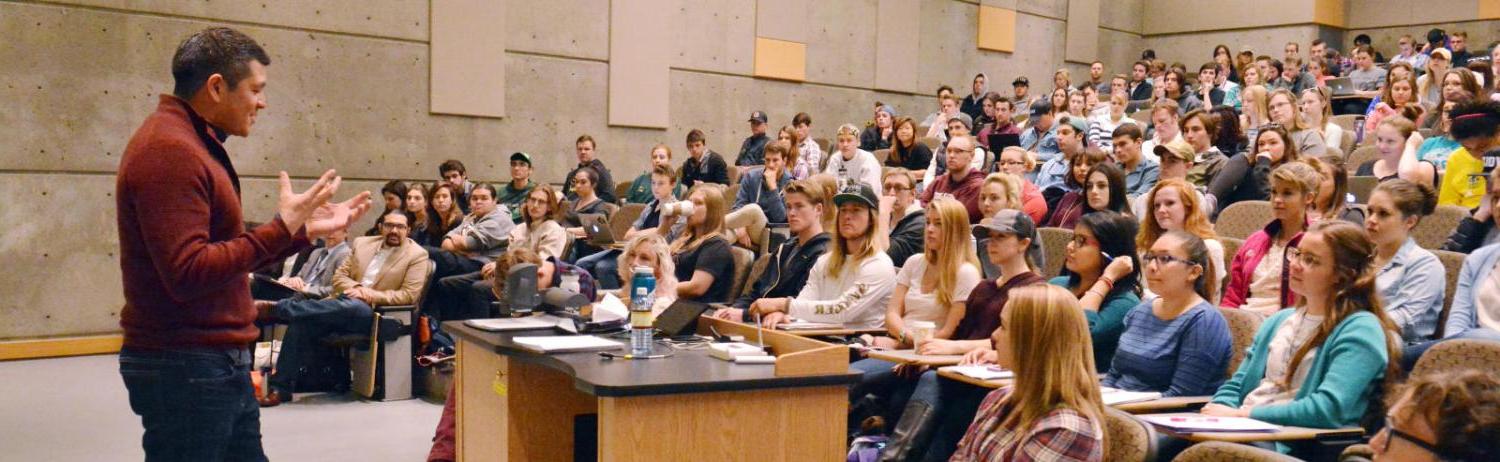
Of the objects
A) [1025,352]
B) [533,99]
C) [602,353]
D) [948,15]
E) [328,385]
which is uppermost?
[948,15]

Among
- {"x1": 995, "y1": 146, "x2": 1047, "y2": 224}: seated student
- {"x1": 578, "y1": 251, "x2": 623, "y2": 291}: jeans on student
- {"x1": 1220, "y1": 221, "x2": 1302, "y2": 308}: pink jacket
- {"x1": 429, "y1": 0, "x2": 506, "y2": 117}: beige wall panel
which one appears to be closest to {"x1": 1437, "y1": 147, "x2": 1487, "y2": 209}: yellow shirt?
{"x1": 1220, "y1": 221, "x2": 1302, "y2": 308}: pink jacket

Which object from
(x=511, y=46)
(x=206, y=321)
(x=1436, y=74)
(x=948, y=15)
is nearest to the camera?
(x=206, y=321)

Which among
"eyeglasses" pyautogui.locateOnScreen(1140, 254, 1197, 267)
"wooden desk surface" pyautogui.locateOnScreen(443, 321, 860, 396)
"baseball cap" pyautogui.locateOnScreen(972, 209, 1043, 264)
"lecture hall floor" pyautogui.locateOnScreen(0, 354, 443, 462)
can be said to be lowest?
"lecture hall floor" pyautogui.locateOnScreen(0, 354, 443, 462)

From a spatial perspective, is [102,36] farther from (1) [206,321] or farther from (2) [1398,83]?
(2) [1398,83]

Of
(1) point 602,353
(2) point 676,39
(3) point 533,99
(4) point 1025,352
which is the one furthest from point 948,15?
(4) point 1025,352

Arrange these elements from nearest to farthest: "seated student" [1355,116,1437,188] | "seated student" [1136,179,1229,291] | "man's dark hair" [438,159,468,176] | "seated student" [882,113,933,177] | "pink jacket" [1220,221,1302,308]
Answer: "pink jacket" [1220,221,1302,308], "seated student" [1136,179,1229,291], "seated student" [1355,116,1437,188], "man's dark hair" [438,159,468,176], "seated student" [882,113,933,177]

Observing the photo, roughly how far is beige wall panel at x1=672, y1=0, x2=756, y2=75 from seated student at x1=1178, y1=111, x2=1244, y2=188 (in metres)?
4.70

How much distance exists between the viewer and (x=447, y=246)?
6938 millimetres

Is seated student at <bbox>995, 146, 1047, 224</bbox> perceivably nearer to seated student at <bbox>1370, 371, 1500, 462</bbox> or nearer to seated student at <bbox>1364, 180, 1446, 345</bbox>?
seated student at <bbox>1364, 180, 1446, 345</bbox>

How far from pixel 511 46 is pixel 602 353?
20.1ft

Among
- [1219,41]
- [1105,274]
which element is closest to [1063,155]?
[1105,274]

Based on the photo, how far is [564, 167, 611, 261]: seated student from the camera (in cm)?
754

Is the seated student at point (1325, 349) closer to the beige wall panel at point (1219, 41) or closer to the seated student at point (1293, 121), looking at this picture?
the seated student at point (1293, 121)

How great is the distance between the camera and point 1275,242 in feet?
14.0
